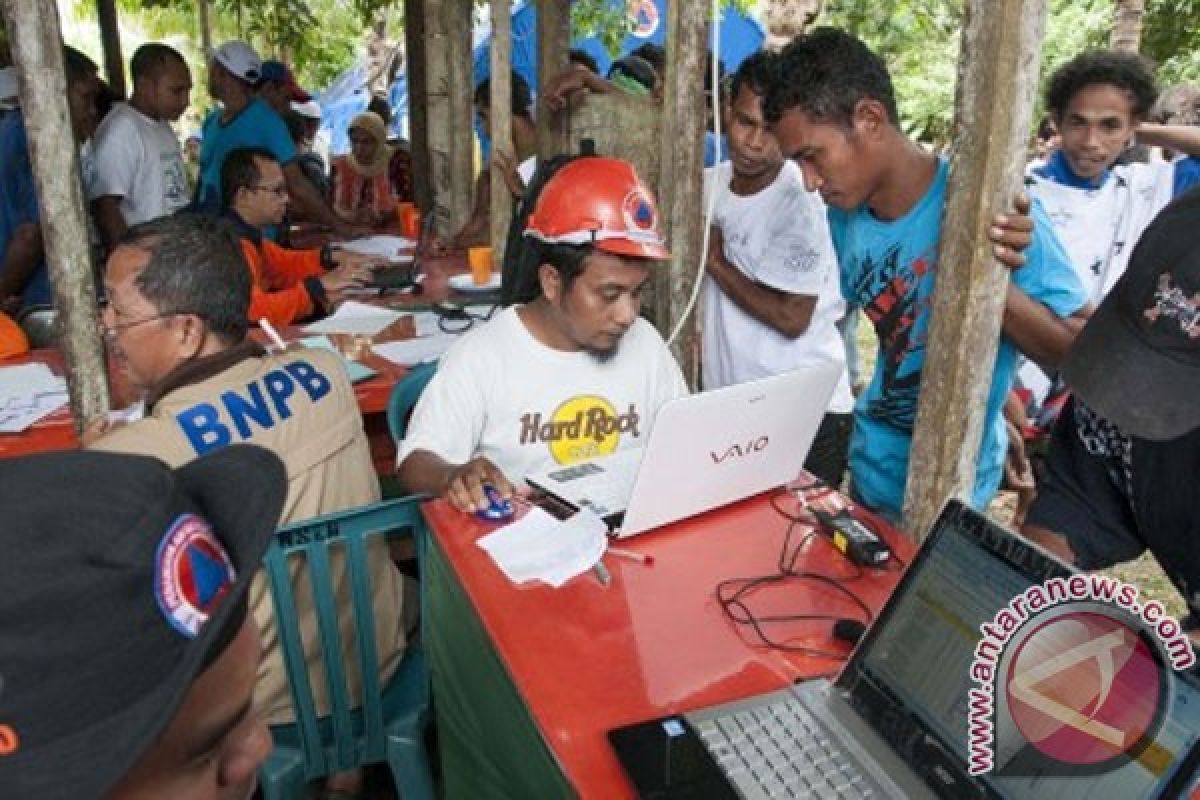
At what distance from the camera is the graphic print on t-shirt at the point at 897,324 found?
2.00 meters

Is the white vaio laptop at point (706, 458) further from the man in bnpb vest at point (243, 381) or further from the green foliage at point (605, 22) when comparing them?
the green foliage at point (605, 22)

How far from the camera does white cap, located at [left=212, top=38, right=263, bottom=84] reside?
198 inches

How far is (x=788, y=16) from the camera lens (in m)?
4.84

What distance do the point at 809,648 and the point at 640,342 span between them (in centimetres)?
106

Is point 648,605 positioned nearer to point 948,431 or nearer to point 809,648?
point 809,648

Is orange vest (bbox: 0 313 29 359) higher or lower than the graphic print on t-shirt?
lower

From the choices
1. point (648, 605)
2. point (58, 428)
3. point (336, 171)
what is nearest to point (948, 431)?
point (648, 605)

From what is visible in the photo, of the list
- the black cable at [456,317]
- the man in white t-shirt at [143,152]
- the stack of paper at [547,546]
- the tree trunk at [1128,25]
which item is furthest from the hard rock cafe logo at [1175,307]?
the tree trunk at [1128,25]

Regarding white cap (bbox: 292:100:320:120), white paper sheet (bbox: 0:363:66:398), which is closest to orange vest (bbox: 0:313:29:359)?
white paper sheet (bbox: 0:363:66:398)

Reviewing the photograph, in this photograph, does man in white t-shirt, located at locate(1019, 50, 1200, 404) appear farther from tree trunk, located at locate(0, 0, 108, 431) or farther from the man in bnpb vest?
tree trunk, located at locate(0, 0, 108, 431)

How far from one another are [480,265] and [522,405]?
1.87 metres

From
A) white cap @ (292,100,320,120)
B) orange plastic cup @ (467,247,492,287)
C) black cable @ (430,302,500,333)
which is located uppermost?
white cap @ (292,100,320,120)

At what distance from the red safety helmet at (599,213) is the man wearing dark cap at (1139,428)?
0.99 metres

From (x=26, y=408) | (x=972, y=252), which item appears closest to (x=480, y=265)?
(x=26, y=408)
